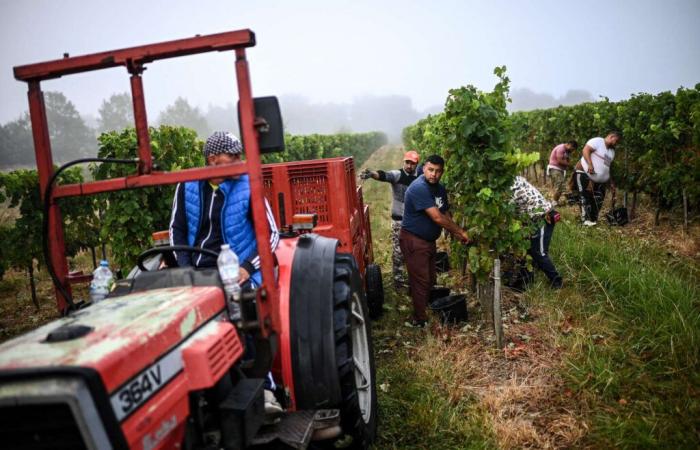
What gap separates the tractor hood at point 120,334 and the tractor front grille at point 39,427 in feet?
0.46

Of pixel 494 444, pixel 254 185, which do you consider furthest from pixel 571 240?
pixel 254 185

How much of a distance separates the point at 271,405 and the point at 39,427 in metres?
1.12

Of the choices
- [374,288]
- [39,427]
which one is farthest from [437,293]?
[39,427]

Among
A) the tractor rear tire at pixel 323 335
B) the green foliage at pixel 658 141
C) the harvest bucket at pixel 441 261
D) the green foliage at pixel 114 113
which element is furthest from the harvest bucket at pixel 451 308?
the green foliage at pixel 114 113

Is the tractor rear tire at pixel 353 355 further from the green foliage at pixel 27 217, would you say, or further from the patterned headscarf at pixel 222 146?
the green foliage at pixel 27 217

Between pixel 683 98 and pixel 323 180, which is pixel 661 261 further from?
pixel 323 180

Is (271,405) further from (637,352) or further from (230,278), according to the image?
(637,352)

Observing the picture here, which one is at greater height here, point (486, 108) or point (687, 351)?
point (486, 108)

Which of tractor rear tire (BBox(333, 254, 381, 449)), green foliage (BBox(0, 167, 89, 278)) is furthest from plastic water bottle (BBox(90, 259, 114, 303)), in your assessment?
green foliage (BBox(0, 167, 89, 278))

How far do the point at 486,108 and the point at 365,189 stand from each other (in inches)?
500

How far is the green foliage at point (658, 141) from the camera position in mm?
7735

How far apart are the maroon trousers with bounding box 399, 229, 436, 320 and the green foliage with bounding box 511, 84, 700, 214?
282 cm

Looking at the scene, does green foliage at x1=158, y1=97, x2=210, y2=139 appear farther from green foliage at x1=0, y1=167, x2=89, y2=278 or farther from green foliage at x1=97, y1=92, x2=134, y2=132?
green foliage at x1=0, y1=167, x2=89, y2=278

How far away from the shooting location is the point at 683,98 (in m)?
7.93
